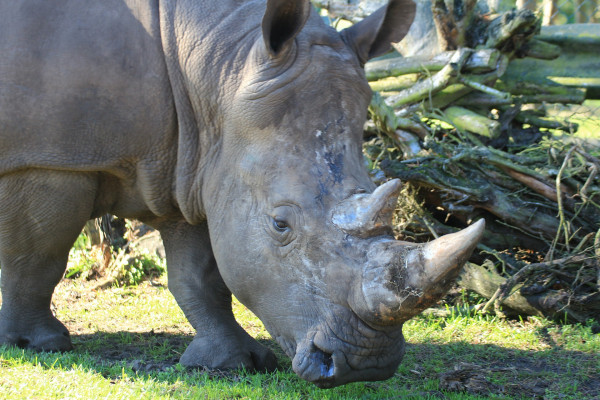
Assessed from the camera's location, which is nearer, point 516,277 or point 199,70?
point 199,70

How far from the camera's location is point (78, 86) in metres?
4.22

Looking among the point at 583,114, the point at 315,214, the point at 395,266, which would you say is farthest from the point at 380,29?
the point at 583,114

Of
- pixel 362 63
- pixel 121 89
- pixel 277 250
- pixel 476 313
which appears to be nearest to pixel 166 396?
pixel 277 250

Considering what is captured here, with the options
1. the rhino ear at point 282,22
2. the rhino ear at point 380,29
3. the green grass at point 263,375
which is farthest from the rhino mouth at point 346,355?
the rhino ear at point 380,29

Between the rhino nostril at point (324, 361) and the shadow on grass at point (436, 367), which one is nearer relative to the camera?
the rhino nostril at point (324, 361)

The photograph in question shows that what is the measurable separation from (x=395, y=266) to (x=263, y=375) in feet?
4.64

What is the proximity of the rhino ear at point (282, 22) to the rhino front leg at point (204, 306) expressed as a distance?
5.00 feet

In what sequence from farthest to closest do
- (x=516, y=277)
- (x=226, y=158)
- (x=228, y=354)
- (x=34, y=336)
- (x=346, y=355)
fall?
(x=516, y=277) < (x=34, y=336) < (x=228, y=354) < (x=226, y=158) < (x=346, y=355)

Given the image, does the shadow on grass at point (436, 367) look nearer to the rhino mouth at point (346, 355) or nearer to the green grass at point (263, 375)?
the green grass at point (263, 375)

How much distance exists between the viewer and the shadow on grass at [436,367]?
428 centimetres

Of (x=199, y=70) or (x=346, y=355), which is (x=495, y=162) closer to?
(x=199, y=70)

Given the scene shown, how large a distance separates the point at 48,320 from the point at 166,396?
1554mm

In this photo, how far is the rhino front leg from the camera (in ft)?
15.5

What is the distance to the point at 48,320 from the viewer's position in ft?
16.4
